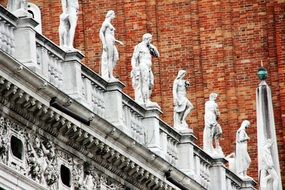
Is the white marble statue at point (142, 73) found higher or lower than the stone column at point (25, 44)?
higher

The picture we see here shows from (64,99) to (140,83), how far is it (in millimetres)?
4663

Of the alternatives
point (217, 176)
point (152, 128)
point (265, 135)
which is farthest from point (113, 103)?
point (265, 135)

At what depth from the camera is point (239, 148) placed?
4238 cm

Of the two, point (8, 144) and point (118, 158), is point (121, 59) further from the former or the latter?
point (8, 144)

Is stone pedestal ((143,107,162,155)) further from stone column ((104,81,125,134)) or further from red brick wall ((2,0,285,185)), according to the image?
red brick wall ((2,0,285,185))

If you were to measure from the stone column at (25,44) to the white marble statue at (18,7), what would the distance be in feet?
0.34

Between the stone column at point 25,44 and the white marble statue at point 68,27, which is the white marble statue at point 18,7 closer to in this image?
the stone column at point 25,44

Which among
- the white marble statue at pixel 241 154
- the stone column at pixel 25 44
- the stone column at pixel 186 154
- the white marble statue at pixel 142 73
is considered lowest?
the stone column at pixel 25 44

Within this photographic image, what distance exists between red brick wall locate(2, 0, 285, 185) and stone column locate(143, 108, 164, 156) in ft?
36.8

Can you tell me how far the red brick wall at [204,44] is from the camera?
48688mm

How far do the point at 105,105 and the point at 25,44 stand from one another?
3.92m

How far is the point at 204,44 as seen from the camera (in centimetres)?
4956

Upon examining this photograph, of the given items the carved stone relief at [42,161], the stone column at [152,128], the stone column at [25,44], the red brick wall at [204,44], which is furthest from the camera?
the red brick wall at [204,44]

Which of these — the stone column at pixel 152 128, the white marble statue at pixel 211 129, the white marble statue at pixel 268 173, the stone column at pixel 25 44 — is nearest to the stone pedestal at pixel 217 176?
the white marble statue at pixel 211 129
